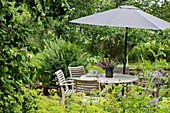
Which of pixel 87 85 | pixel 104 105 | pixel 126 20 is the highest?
pixel 126 20

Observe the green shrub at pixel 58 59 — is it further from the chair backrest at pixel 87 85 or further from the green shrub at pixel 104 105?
the green shrub at pixel 104 105

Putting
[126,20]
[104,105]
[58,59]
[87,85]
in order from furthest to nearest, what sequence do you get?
[58,59]
[126,20]
[87,85]
[104,105]

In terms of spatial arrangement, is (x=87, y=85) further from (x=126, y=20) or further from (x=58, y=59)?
(x=58, y=59)

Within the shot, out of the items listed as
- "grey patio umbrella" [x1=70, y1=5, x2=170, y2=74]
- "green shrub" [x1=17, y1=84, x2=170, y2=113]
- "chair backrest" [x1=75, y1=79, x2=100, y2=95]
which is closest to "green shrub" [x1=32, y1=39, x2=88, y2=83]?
"grey patio umbrella" [x1=70, y1=5, x2=170, y2=74]

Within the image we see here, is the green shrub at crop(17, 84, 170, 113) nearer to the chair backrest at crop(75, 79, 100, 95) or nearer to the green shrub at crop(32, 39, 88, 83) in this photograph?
the chair backrest at crop(75, 79, 100, 95)

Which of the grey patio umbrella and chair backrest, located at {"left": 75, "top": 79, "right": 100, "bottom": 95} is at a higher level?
the grey patio umbrella

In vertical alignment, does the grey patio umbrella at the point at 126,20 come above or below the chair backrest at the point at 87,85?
above

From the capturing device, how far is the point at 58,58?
21.5 feet

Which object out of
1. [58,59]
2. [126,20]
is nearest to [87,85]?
[126,20]

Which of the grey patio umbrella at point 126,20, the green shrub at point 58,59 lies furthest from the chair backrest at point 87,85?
the green shrub at point 58,59

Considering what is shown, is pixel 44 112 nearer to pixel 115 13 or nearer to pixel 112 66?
pixel 112 66

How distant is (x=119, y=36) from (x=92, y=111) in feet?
24.0

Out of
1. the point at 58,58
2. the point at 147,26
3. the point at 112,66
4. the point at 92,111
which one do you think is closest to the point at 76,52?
the point at 58,58

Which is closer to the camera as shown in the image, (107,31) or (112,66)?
(112,66)
